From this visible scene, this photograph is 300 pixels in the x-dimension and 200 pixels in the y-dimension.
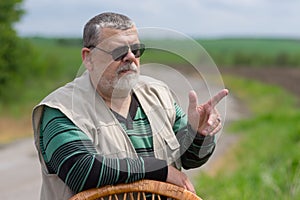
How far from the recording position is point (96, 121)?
235 cm

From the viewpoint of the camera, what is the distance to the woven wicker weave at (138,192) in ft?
7.46

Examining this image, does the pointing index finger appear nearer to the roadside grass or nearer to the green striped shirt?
the green striped shirt

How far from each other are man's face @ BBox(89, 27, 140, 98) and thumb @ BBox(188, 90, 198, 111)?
0.62 ft

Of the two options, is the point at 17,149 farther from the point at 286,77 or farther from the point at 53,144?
the point at 286,77

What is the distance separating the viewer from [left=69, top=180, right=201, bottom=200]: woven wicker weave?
227cm

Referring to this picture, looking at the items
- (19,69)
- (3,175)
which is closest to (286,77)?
(19,69)

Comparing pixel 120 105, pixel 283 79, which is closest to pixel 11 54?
pixel 120 105

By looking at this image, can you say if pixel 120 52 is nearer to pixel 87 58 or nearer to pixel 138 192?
pixel 87 58

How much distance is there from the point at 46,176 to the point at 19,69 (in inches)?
662

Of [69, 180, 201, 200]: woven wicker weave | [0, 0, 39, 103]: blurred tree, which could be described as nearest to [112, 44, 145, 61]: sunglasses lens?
[69, 180, 201, 200]: woven wicker weave

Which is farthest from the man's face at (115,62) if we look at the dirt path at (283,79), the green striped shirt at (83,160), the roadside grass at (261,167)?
the dirt path at (283,79)

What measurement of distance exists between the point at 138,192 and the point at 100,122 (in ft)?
0.85

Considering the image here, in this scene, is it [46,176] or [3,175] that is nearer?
[46,176]

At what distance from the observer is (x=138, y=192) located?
91.5 inches
